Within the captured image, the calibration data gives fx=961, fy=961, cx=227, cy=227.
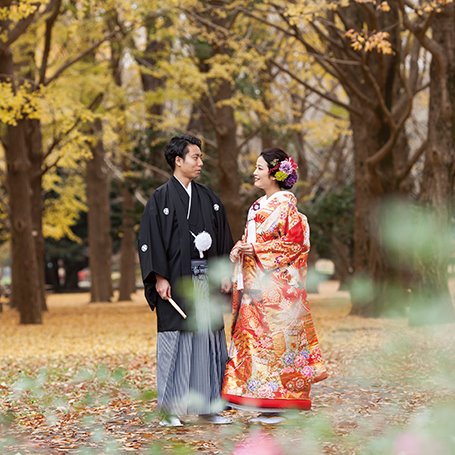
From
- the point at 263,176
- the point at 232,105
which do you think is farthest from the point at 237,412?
the point at 232,105

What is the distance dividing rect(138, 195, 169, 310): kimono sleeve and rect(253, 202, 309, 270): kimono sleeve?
643mm

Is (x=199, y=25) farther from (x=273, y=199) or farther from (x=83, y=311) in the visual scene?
(x=273, y=199)

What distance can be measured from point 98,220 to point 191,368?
21.2 m

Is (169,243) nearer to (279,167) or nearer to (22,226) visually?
(279,167)

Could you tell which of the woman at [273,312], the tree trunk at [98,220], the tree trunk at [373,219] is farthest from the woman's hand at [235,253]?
the tree trunk at [98,220]

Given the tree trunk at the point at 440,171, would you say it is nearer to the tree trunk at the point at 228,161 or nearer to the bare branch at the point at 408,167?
the bare branch at the point at 408,167

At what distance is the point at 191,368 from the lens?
21.7 feet

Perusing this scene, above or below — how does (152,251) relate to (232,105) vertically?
below

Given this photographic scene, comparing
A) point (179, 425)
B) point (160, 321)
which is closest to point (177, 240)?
point (160, 321)

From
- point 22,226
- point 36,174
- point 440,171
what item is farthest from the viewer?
point 36,174

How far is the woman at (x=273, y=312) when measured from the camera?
21.4 ft

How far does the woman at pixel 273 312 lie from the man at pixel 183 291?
0.60ft

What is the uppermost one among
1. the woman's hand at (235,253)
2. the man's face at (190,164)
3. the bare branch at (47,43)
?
the bare branch at (47,43)

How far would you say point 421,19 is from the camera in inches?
551
